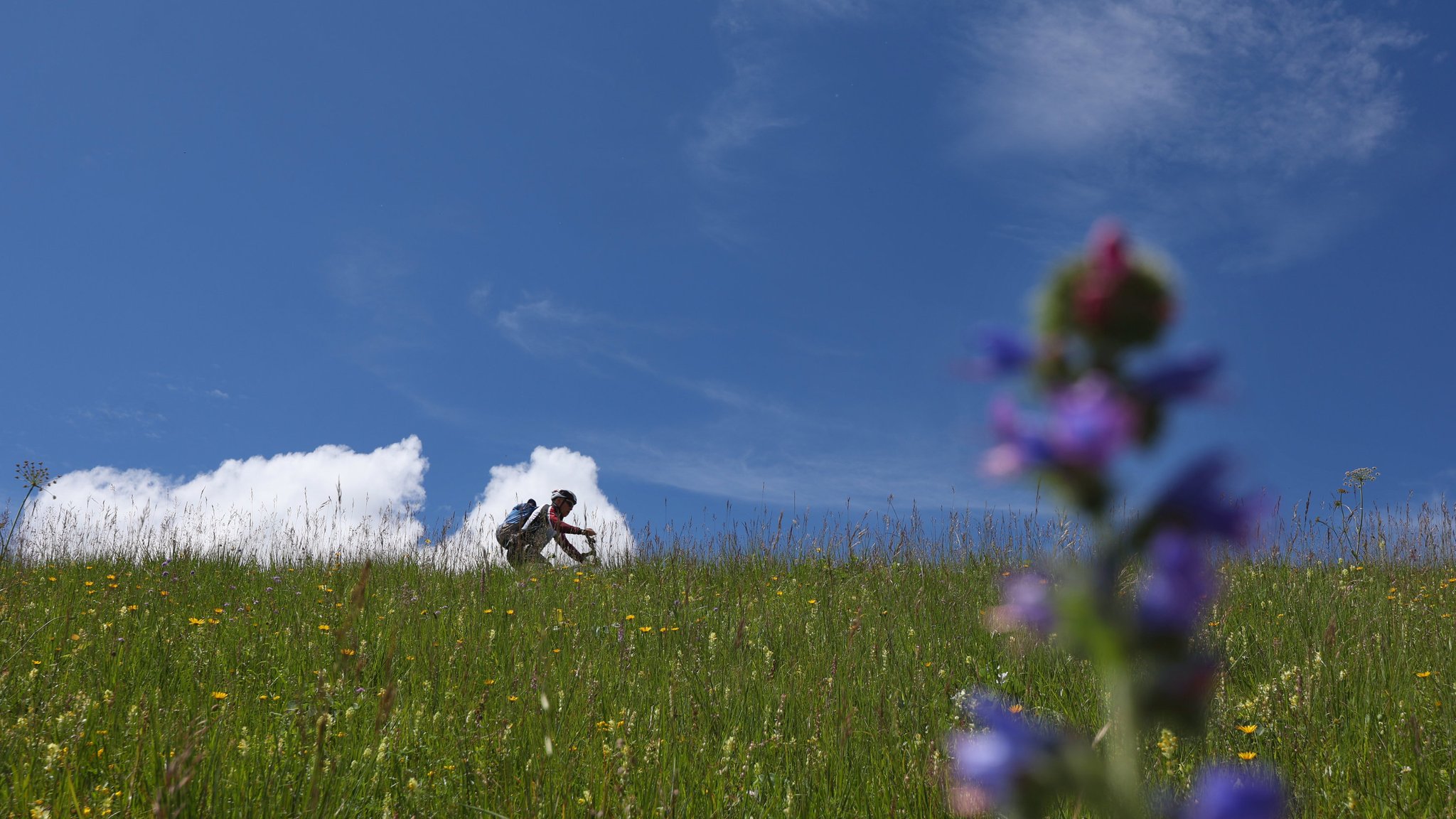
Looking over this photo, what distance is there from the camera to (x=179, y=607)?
637cm

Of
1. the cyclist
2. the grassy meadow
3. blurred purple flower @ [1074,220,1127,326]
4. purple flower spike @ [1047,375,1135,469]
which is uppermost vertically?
the cyclist

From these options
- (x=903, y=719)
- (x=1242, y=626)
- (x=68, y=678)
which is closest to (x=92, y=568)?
(x=68, y=678)

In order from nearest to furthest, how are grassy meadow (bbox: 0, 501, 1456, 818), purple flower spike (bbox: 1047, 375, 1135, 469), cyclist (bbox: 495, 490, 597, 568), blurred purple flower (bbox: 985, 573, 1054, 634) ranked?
purple flower spike (bbox: 1047, 375, 1135, 469) → blurred purple flower (bbox: 985, 573, 1054, 634) → grassy meadow (bbox: 0, 501, 1456, 818) → cyclist (bbox: 495, 490, 597, 568)

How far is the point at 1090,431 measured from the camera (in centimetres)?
70

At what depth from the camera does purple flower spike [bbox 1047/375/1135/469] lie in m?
0.70

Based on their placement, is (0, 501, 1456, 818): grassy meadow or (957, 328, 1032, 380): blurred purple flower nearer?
(957, 328, 1032, 380): blurred purple flower

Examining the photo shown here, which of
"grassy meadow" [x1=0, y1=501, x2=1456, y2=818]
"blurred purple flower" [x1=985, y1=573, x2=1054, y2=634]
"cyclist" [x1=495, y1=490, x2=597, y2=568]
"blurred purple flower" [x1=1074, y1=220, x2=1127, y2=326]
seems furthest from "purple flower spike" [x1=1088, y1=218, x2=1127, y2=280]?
"cyclist" [x1=495, y1=490, x2=597, y2=568]

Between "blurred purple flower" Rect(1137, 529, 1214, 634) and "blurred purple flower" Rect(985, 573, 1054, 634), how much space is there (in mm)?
87

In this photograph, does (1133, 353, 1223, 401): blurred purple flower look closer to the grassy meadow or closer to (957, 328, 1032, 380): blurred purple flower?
(957, 328, 1032, 380): blurred purple flower

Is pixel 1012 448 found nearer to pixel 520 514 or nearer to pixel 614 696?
pixel 614 696

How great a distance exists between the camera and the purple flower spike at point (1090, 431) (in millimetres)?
698

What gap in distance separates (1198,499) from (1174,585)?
0.09 meters

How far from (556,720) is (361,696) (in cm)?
96

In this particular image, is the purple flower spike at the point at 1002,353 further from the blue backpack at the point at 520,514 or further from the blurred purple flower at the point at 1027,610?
the blue backpack at the point at 520,514
